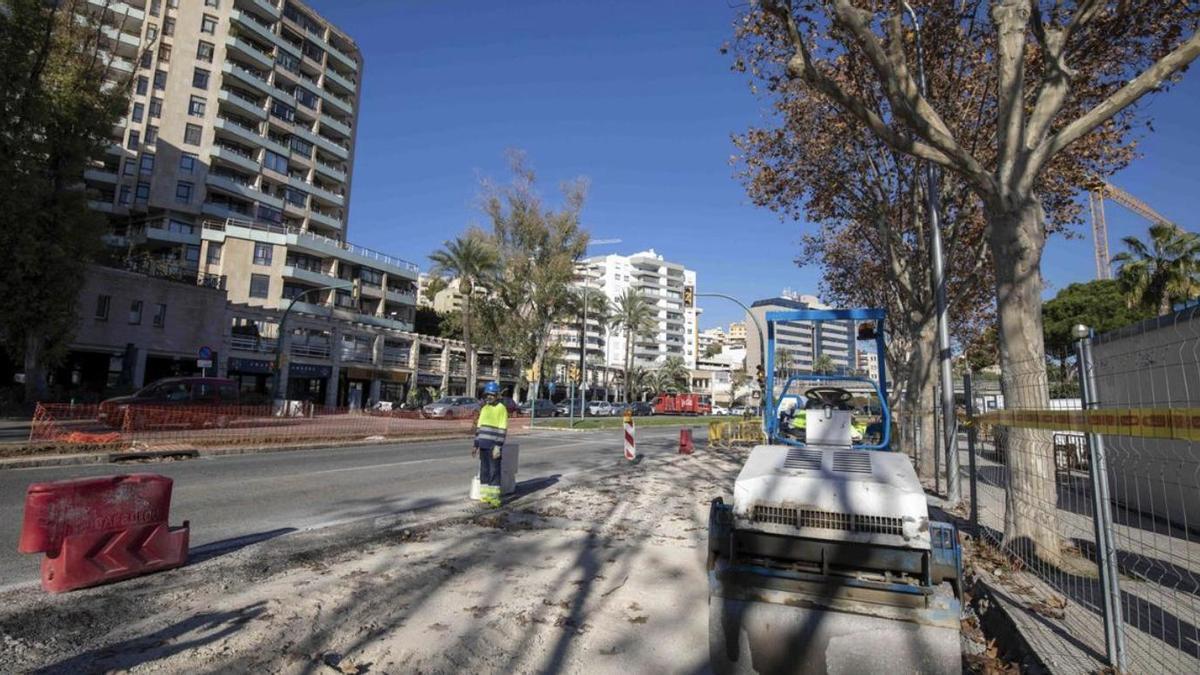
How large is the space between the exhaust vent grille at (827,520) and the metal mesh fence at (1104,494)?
3.85ft

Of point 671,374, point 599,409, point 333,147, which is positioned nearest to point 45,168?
point 333,147

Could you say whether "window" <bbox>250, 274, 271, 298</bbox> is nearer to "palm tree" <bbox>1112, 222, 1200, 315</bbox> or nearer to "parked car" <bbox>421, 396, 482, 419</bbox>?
"parked car" <bbox>421, 396, 482, 419</bbox>

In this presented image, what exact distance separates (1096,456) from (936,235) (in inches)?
352

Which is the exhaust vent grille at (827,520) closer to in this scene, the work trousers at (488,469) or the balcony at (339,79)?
the work trousers at (488,469)

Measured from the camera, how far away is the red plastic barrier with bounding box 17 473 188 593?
498 centimetres

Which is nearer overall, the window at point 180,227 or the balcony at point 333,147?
the window at point 180,227

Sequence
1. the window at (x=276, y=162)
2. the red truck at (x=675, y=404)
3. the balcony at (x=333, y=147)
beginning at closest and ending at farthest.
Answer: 1. the window at (x=276, y=162)
2. the balcony at (x=333, y=147)
3. the red truck at (x=675, y=404)

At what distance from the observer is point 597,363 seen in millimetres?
91000

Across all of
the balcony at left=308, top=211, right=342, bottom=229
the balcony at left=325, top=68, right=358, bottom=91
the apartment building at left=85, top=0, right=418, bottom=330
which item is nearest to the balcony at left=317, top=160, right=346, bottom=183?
the apartment building at left=85, top=0, right=418, bottom=330

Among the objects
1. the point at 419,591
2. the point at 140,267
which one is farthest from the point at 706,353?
the point at 419,591

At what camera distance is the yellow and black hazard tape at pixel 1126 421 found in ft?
9.56

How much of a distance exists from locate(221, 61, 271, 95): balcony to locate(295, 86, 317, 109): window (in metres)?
3.22

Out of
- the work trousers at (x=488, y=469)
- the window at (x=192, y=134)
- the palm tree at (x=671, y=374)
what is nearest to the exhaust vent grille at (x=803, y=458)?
the work trousers at (x=488, y=469)

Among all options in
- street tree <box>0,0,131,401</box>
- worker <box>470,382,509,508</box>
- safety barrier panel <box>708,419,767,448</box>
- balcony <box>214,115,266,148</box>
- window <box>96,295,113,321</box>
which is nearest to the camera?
worker <box>470,382,509,508</box>
